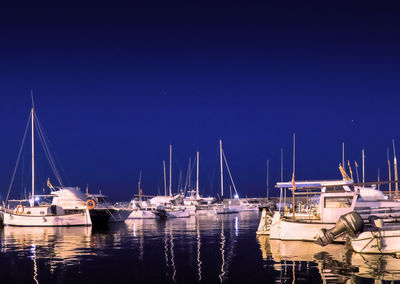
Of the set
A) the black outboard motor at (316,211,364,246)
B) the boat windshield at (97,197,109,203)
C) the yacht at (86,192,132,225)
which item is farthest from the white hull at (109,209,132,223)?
the black outboard motor at (316,211,364,246)

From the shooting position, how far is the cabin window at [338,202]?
2880 cm

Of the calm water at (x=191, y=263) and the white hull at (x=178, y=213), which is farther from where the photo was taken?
the white hull at (x=178, y=213)

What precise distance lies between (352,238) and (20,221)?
133 ft

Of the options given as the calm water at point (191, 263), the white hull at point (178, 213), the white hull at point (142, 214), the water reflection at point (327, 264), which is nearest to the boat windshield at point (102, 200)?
the white hull at point (142, 214)

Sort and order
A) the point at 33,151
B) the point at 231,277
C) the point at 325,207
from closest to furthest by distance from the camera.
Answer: the point at 231,277
the point at 325,207
the point at 33,151

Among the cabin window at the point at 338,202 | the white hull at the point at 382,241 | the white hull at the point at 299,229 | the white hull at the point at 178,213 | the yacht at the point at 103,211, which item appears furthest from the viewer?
the white hull at the point at 178,213

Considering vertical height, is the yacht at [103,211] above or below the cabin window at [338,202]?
below

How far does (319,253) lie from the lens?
2447 cm

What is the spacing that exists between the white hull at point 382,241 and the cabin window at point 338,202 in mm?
5272

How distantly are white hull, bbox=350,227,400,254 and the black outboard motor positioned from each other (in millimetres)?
600

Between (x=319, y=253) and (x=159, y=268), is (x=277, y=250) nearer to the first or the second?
(x=319, y=253)

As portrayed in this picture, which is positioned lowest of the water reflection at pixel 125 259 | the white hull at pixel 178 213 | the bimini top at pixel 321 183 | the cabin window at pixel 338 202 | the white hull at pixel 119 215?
the white hull at pixel 178 213

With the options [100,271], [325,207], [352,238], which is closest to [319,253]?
[352,238]

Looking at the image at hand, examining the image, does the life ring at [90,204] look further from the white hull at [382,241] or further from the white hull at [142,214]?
the white hull at [382,241]
